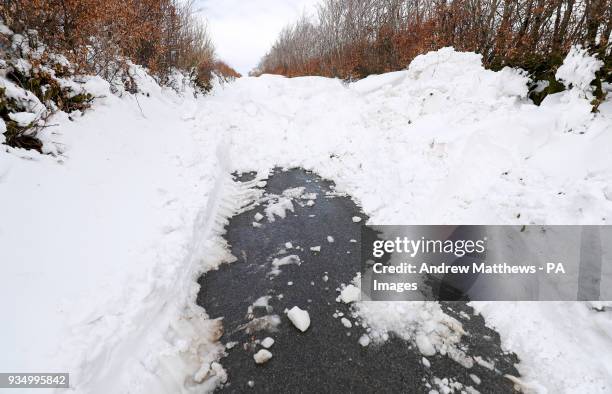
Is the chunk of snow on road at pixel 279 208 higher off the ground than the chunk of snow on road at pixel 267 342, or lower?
higher

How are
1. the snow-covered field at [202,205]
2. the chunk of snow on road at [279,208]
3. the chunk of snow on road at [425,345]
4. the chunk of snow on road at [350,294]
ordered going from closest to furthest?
the snow-covered field at [202,205] < the chunk of snow on road at [425,345] < the chunk of snow on road at [350,294] < the chunk of snow on road at [279,208]

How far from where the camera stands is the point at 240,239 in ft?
17.7

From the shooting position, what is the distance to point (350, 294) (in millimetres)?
4102

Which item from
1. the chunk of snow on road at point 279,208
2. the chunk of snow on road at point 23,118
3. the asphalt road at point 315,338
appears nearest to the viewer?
the asphalt road at point 315,338

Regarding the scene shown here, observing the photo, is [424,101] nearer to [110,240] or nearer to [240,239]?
[240,239]

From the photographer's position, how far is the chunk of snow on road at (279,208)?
20.2ft

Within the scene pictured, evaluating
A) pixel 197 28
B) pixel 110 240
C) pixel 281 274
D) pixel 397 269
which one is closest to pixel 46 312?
pixel 110 240

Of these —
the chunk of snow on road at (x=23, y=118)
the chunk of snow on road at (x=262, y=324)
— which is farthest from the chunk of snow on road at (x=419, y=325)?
the chunk of snow on road at (x=23, y=118)

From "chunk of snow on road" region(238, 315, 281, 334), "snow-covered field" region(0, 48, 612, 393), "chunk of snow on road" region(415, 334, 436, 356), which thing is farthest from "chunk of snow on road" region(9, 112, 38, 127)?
"chunk of snow on road" region(415, 334, 436, 356)

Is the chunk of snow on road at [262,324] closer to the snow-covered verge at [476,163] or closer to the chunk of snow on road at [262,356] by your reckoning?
the chunk of snow on road at [262,356]

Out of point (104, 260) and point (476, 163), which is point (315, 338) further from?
point (476, 163)

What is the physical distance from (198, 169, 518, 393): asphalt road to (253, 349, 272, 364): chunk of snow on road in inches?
1.6

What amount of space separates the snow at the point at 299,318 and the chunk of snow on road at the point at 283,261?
89 cm

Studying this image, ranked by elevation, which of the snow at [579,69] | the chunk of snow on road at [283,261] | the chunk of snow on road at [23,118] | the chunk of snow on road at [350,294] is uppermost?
the chunk of snow on road at [23,118]
